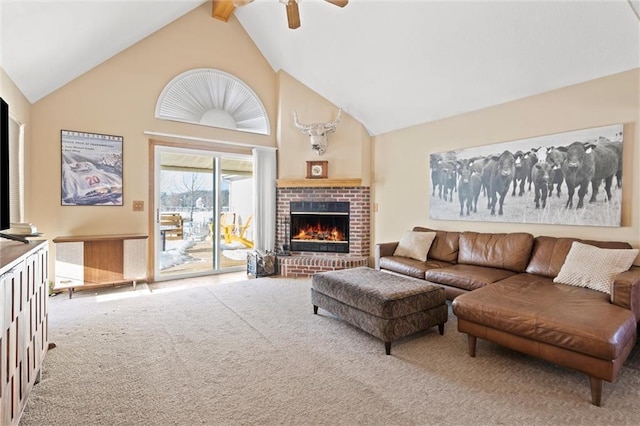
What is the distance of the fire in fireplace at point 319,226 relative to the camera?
516 centimetres

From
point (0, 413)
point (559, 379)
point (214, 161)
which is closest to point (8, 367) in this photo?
point (0, 413)

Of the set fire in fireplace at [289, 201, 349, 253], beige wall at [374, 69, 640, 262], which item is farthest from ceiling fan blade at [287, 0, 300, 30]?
fire in fireplace at [289, 201, 349, 253]

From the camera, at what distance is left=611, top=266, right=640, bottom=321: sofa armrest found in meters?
2.07

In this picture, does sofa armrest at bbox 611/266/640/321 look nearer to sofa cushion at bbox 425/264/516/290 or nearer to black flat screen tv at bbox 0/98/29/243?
sofa cushion at bbox 425/264/516/290

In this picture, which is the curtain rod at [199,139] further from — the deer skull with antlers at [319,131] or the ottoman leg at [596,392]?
the ottoman leg at [596,392]

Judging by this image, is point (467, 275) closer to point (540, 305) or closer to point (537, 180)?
point (540, 305)

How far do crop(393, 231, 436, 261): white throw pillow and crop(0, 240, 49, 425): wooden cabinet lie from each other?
11.9ft

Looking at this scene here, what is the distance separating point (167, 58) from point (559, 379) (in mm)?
5845

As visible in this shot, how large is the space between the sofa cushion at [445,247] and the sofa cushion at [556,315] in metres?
1.18

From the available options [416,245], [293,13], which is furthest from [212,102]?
[416,245]

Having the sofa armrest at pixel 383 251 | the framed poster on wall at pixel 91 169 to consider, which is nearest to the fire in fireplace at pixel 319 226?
the sofa armrest at pixel 383 251

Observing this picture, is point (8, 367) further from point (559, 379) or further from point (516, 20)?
point (516, 20)

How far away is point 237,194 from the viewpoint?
17.8 feet

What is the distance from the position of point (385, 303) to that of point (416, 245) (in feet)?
5.92
